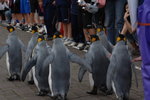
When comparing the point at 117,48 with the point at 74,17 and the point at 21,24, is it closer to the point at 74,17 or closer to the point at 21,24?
the point at 74,17

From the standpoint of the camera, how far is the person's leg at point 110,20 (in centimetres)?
574

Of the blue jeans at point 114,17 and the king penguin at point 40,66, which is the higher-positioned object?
the blue jeans at point 114,17

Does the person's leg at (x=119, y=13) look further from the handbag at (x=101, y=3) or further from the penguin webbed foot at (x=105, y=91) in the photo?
the penguin webbed foot at (x=105, y=91)

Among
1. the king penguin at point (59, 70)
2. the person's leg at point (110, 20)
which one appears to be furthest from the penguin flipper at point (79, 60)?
the person's leg at point (110, 20)

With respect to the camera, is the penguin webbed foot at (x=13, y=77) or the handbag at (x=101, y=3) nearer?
the penguin webbed foot at (x=13, y=77)

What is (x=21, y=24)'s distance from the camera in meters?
11.6

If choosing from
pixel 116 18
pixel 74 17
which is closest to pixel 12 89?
pixel 116 18

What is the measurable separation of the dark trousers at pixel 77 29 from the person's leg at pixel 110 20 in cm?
105

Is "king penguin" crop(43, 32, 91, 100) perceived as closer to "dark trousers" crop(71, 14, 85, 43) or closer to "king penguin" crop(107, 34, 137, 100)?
"king penguin" crop(107, 34, 137, 100)

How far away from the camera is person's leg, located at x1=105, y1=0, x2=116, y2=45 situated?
574cm

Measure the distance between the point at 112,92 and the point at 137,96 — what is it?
299 mm

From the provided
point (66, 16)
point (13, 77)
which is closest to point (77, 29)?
point (66, 16)

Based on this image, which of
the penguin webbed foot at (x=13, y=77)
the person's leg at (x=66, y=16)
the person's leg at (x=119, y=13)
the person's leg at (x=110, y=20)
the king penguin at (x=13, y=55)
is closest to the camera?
the king penguin at (x=13, y=55)

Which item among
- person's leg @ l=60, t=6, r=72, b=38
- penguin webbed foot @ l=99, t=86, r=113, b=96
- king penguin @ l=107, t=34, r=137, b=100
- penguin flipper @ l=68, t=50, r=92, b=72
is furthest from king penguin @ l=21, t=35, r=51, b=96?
person's leg @ l=60, t=6, r=72, b=38
